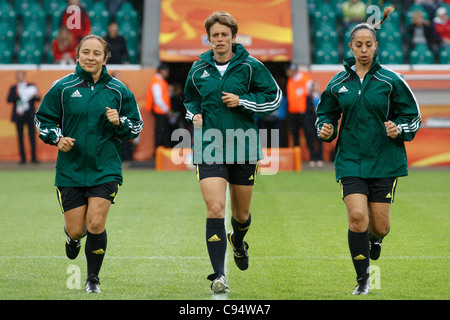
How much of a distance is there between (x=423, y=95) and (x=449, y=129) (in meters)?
1.09

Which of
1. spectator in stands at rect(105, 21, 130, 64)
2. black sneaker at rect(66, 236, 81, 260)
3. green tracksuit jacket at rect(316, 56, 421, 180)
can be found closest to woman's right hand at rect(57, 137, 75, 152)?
black sneaker at rect(66, 236, 81, 260)

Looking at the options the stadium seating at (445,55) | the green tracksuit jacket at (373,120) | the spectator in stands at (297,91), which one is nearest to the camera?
the green tracksuit jacket at (373,120)

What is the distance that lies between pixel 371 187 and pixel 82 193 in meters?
2.33

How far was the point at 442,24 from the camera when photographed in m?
21.8

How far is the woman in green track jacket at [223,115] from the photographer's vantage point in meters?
6.51

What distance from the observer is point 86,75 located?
6547 mm

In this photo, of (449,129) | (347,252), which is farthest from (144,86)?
(347,252)

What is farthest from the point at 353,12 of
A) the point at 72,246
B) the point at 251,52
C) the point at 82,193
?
the point at 82,193

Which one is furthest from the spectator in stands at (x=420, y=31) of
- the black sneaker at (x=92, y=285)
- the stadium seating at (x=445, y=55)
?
the black sneaker at (x=92, y=285)

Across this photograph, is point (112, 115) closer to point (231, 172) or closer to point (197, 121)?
point (197, 121)

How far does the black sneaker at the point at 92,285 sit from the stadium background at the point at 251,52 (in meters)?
13.6

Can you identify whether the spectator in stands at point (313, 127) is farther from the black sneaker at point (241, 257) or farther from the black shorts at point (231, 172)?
the black shorts at point (231, 172)

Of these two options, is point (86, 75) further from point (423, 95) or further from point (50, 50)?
point (50, 50)
